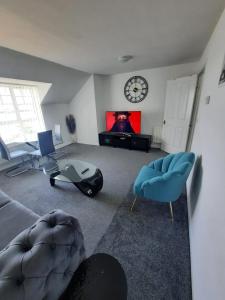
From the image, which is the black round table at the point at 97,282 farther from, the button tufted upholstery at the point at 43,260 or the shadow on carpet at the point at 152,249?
the shadow on carpet at the point at 152,249

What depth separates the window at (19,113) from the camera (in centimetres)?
353

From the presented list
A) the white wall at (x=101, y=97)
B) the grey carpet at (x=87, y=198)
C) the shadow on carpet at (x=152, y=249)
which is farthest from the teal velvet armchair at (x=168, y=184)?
the white wall at (x=101, y=97)

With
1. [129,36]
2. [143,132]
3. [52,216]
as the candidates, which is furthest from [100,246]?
[143,132]

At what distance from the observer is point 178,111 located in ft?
11.3

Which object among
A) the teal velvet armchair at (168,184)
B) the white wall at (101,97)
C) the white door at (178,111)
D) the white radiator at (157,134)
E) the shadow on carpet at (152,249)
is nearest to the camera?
the shadow on carpet at (152,249)

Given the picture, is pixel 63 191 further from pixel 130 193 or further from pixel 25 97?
pixel 25 97

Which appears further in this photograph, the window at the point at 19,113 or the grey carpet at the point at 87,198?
the window at the point at 19,113

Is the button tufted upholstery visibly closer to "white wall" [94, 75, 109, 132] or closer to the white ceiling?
the white ceiling

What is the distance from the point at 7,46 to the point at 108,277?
304 centimetres

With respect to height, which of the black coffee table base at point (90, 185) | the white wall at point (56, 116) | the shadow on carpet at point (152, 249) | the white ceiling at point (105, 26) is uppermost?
the white ceiling at point (105, 26)

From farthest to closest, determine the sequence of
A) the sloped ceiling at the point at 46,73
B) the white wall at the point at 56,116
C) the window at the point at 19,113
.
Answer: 1. the white wall at the point at 56,116
2. the window at the point at 19,113
3. the sloped ceiling at the point at 46,73

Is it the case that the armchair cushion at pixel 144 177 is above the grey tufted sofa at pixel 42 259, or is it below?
below

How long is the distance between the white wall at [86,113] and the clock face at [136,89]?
1100 mm

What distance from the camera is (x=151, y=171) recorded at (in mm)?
2139
